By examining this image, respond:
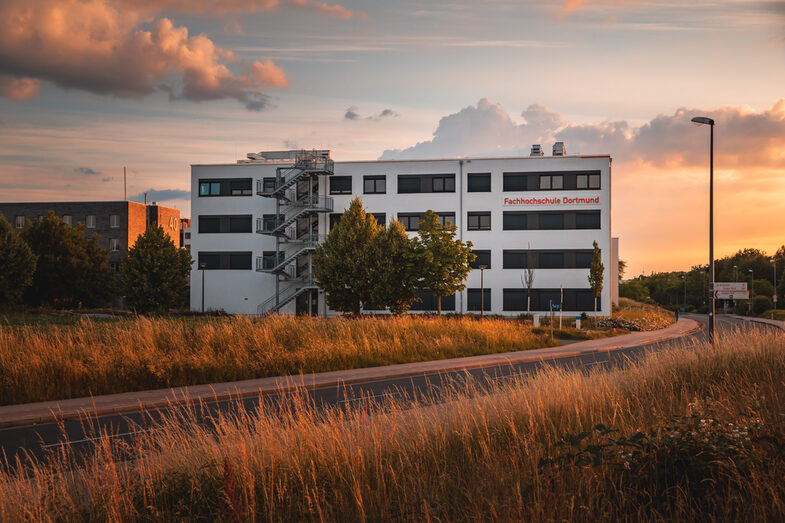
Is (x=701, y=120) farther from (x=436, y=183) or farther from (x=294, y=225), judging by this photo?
(x=294, y=225)

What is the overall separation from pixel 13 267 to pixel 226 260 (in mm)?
17142

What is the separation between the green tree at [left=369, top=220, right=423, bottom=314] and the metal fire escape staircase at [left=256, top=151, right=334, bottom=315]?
1135 cm

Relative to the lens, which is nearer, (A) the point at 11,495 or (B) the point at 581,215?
(A) the point at 11,495

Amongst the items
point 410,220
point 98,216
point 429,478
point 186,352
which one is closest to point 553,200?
point 410,220

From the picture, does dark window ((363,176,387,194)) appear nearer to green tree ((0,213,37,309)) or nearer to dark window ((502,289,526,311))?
dark window ((502,289,526,311))

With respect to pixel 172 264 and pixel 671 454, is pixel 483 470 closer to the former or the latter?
pixel 671 454

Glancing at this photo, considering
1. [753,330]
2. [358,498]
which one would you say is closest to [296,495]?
[358,498]

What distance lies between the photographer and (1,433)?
10062 millimetres

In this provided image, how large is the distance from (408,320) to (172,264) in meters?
28.8

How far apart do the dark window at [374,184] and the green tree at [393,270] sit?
12904 millimetres

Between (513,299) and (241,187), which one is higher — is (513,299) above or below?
below

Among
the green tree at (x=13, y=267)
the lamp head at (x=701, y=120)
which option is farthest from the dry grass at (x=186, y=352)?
the green tree at (x=13, y=267)

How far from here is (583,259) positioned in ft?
167

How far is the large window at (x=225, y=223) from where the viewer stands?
54906 millimetres
